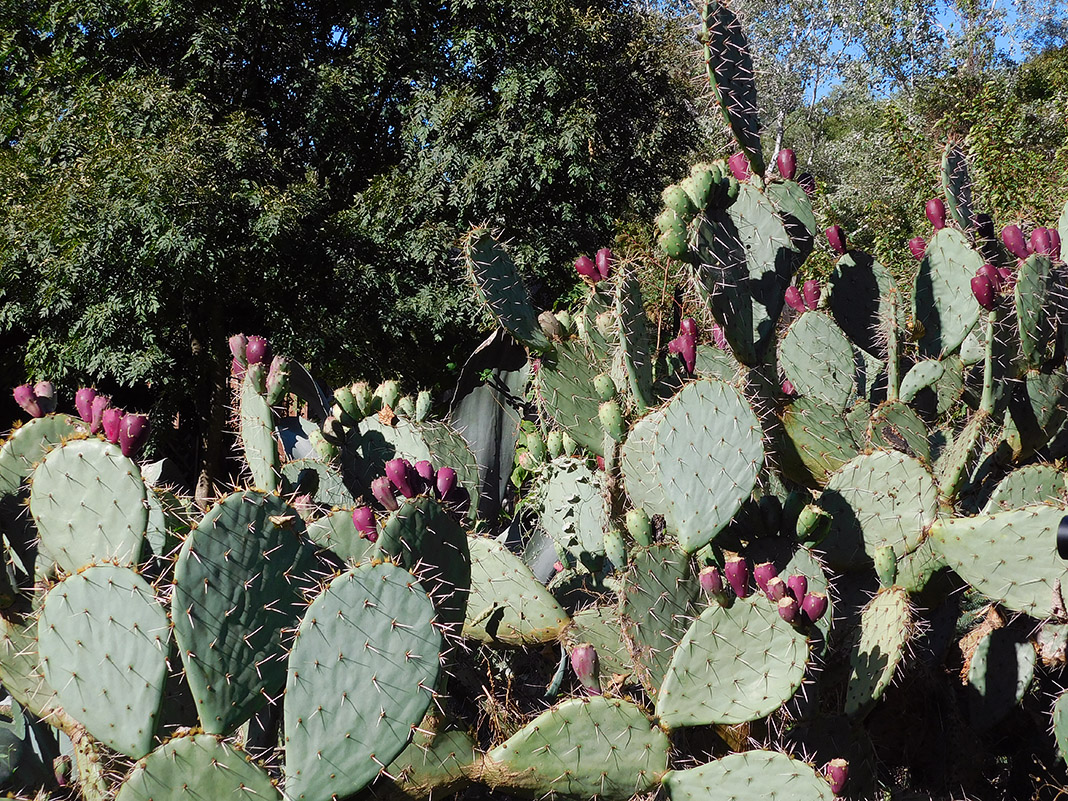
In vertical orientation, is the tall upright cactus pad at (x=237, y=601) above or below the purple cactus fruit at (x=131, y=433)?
below

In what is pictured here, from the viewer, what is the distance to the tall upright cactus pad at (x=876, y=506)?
2.07m

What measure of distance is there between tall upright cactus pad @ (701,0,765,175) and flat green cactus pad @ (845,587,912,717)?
3.69 feet

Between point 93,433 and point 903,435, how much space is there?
1902mm

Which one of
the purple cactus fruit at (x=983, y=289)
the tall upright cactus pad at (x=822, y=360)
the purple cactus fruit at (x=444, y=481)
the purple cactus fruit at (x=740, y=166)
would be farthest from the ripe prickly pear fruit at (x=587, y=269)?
the purple cactus fruit at (x=983, y=289)

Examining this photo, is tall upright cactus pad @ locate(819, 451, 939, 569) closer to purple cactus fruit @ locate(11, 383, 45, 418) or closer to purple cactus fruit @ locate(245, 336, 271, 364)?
purple cactus fruit @ locate(245, 336, 271, 364)

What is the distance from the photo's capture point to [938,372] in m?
2.57

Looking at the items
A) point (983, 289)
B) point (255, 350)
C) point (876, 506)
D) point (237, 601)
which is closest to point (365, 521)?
point (237, 601)

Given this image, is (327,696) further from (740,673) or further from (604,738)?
(740,673)

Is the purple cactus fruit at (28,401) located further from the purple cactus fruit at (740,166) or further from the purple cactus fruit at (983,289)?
the purple cactus fruit at (983,289)

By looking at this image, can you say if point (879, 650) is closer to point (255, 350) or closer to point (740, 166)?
point (740, 166)

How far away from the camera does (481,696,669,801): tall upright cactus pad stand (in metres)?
1.51

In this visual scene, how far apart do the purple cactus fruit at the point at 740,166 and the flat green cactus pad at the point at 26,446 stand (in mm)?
1620

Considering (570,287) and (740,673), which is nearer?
(740,673)

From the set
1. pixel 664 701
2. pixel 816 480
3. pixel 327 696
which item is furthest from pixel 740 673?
pixel 816 480
